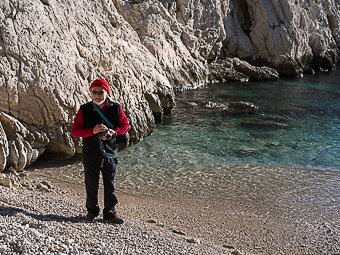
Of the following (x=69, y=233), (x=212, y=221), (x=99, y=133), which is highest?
(x=99, y=133)

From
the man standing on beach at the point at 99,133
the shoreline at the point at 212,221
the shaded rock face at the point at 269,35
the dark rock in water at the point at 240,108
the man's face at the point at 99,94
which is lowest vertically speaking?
the shoreline at the point at 212,221

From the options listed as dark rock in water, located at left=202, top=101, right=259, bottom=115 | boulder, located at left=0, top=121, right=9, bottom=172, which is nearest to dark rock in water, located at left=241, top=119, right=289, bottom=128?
dark rock in water, located at left=202, top=101, right=259, bottom=115

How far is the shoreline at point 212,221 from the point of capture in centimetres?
725

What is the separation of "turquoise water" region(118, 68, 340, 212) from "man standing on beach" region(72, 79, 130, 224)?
11.1 ft

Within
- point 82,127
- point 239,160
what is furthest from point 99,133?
point 239,160

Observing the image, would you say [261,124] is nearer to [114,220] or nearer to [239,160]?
[239,160]

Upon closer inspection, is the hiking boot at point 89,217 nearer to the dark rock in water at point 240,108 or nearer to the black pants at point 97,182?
the black pants at point 97,182

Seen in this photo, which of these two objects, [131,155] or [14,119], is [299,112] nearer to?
[131,155]

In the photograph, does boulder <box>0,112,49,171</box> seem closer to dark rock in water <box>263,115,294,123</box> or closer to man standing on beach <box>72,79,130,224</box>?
man standing on beach <box>72,79,130,224</box>

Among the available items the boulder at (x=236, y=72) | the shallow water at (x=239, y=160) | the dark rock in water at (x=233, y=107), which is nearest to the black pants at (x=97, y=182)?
the shallow water at (x=239, y=160)

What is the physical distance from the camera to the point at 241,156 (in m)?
13.5

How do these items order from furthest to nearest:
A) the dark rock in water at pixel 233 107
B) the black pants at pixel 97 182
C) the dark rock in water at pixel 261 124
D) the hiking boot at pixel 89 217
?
the dark rock in water at pixel 233 107 < the dark rock in water at pixel 261 124 < the hiking boot at pixel 89 217 < the black pants at pixel 97 182

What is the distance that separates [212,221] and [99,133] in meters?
3.53

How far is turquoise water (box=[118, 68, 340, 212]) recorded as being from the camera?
10.5 m
